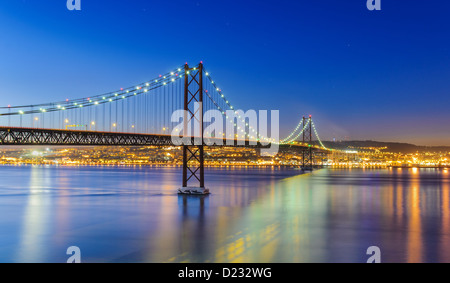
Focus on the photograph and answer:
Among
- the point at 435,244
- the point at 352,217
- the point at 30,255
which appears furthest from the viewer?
the point at 352,217

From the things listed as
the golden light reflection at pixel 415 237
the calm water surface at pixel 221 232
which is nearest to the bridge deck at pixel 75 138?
the calm water surface at pixel 221 232

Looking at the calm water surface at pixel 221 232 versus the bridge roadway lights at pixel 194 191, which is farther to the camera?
the bridge roadway lights at pixel 194 191

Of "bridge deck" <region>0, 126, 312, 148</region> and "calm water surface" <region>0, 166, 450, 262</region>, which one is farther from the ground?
"bridge deck" <region>0, 126, 312, 148</region>

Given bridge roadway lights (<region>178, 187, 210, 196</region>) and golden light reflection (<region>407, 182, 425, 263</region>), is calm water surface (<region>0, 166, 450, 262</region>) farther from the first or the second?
bridge roadway lights (<region>178, 187, 210, 196</region>)

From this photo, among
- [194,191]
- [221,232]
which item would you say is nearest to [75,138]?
[194,191]

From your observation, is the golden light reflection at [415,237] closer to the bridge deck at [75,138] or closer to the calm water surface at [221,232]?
the calm water surface at [221,232]

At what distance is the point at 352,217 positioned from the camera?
26.0 m

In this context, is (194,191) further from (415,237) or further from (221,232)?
(415,237)

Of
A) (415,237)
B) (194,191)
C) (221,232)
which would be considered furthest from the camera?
(194,191)

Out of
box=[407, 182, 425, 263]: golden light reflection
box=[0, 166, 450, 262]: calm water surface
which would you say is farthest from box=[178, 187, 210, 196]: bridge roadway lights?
box=[407, 182, 425, 263]: golden light reflection

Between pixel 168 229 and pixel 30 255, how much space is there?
282 inches
